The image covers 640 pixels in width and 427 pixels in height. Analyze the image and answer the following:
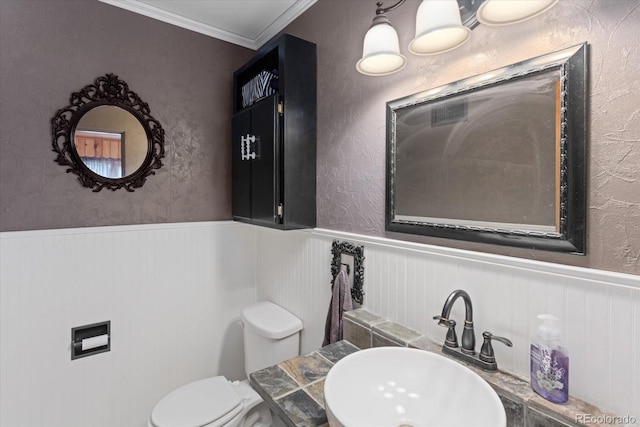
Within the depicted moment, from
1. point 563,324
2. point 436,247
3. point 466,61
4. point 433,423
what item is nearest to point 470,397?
point 433,423

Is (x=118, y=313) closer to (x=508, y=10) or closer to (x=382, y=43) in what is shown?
(x=382, y=43)

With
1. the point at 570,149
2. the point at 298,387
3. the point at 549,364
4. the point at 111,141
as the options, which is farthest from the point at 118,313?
the point at 570,149

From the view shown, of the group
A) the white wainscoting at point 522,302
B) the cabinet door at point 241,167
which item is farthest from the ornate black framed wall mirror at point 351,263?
the cabinet door at point 241,167

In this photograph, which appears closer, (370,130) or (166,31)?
(370,130)

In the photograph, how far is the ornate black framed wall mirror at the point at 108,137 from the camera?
1.57m

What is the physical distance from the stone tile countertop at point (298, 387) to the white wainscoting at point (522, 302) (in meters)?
0.33

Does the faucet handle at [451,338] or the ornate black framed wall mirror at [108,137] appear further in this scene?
the ornate black framed wall mirror at [108,137]

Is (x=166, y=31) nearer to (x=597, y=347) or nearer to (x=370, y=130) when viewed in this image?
(x=370, y=130)

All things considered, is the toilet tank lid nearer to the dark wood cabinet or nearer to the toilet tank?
the toilet tank

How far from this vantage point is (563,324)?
811 mm

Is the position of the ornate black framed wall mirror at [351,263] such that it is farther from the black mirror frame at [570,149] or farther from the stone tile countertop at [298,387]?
the black mirror frame at [570,149]

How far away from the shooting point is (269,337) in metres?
1.67

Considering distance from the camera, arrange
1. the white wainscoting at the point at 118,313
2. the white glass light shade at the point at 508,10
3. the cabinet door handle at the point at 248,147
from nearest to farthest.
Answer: the white glass light shade at the point at 508,10, the white wainscoting at the point at 118,313, the cabinet door handle at the point at 248,147

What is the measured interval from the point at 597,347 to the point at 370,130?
39.8 inches
